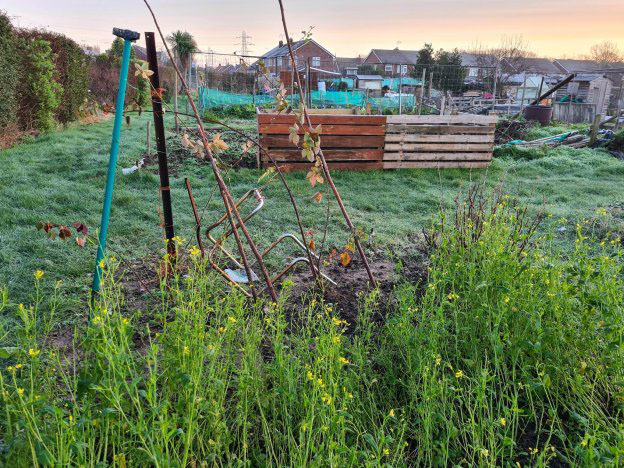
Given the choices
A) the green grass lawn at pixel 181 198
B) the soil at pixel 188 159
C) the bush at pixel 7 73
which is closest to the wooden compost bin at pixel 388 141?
the green grass lawn at pixel 181 198

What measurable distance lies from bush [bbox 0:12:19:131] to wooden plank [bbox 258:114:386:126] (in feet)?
16.6

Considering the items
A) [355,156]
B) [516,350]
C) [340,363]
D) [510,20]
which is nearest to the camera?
[340,363]

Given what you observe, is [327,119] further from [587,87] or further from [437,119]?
[587,87]

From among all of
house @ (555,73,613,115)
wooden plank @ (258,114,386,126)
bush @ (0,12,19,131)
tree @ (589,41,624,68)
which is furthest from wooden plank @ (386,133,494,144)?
tree @ (589,41,624,68)

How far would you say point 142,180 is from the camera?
690cm

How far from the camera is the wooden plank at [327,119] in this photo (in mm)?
7613

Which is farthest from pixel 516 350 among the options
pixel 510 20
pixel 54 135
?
pixel 510 20

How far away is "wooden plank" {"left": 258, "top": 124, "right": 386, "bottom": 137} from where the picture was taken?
7.64m

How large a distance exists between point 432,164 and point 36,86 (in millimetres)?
8209

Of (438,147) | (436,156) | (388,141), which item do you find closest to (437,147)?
(438,147)

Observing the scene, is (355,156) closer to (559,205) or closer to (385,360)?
(559,205)

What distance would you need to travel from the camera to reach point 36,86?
1020cm

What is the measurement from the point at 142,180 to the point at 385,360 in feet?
17.6

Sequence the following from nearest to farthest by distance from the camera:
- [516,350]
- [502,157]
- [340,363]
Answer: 1. [340,363]
2. [516,350]
3. [502,157]
